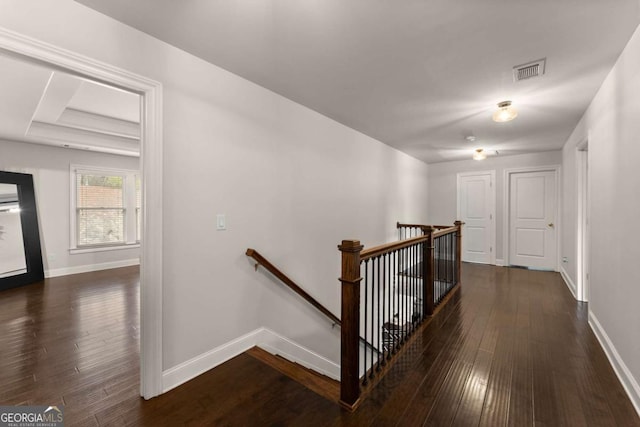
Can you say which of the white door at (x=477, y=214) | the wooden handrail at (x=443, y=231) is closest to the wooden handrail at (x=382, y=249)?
the wooden handrail at (x=443, y=231)

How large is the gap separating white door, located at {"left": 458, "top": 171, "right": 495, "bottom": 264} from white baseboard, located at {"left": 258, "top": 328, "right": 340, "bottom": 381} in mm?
4588

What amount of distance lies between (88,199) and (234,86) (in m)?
4.91

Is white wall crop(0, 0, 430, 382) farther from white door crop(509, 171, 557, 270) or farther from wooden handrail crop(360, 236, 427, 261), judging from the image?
white door crop(509, 171, 557, 270)

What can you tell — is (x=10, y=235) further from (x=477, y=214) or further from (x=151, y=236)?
(x=477, y=214)

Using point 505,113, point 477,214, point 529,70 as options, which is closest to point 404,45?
point 529,70

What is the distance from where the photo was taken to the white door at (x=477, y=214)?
5.82 meters

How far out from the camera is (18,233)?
169 inches

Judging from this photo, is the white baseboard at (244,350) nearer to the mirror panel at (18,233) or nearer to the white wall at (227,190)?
the white wall at (227,190)

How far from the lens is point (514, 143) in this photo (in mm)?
4668

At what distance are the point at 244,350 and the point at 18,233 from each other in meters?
4.69

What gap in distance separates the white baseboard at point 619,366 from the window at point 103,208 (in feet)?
23.1

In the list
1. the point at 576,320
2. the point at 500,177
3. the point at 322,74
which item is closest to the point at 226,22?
the point at 322,74

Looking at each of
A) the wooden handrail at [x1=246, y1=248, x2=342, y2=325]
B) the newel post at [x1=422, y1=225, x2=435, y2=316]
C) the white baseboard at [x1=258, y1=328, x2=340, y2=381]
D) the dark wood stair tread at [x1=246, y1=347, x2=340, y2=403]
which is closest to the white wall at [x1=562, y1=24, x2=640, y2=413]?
the newel post at [x1=422, y1=225, x2=435, y2=316]

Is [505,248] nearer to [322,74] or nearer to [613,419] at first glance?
[613,419]
